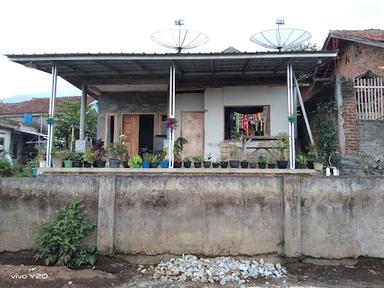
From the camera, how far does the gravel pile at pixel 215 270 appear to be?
5.63m

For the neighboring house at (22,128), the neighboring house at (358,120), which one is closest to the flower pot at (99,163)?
the neighboring house at (358,120)

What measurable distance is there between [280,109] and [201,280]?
6175mm

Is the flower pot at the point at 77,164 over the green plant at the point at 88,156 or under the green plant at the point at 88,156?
under

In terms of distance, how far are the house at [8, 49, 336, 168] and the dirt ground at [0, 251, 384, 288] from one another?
330 cm

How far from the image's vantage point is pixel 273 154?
31.0 feet

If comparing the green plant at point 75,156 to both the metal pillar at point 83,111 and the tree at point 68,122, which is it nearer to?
the metal pillar at point 83,111

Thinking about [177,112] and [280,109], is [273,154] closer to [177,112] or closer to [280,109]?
[280,109]

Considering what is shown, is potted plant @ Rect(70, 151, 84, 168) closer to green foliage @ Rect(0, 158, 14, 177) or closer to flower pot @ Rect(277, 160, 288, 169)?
green foliage @ Rect(0, 158, 14, 177)

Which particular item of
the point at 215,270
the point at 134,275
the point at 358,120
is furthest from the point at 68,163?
the point at 358,120

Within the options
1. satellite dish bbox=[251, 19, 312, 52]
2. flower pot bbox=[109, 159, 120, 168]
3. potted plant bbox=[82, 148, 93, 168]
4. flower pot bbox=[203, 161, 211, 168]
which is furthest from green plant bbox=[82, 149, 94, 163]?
satellite dish bbox=[251, 19, 312, 52]

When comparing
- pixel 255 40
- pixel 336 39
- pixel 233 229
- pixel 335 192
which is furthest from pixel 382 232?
pixel 336 39

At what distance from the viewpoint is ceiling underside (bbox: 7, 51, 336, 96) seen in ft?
26.8

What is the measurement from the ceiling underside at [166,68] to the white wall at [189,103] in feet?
0.89

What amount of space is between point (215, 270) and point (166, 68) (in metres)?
5.74
